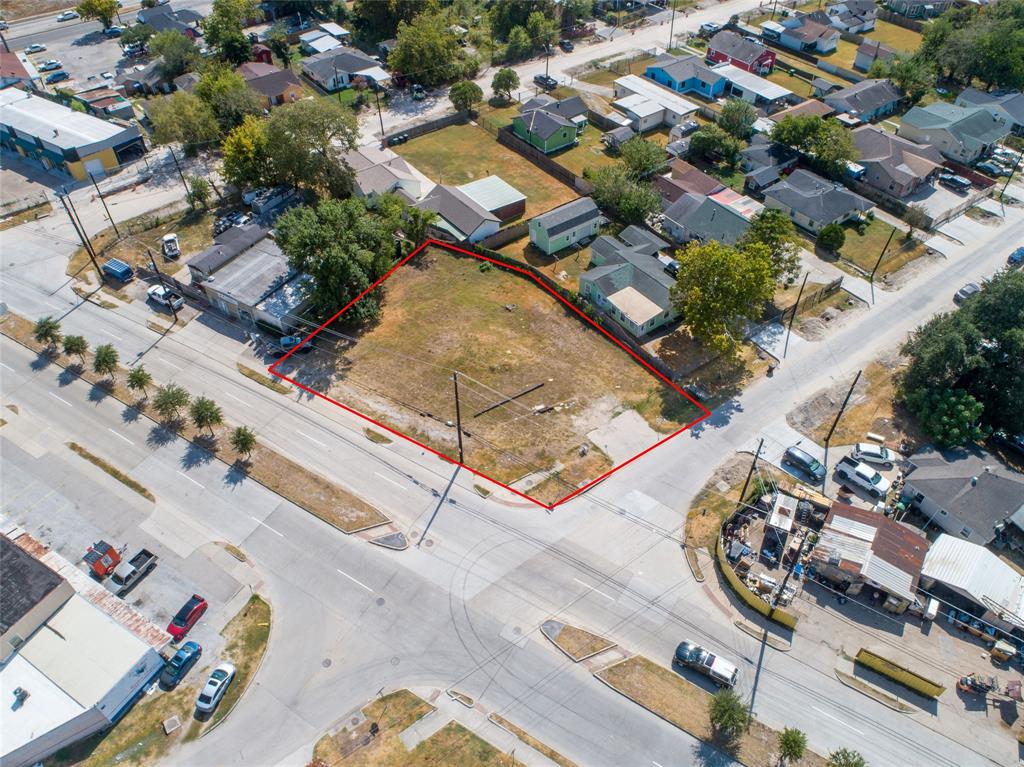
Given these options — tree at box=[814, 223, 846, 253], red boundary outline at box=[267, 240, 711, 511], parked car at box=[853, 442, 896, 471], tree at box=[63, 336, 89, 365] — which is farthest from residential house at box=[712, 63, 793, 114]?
tree at box=[63, 336, 89, 365]

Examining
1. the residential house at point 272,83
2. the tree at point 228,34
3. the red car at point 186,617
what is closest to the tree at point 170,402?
the red car at point 186,617

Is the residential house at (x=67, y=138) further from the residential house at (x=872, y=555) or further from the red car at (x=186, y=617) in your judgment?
the residential house at (x=872, y=555)

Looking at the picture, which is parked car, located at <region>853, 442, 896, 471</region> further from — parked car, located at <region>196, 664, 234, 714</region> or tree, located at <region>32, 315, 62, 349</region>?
tree, located at <region>32, 315, 62, 349</region>

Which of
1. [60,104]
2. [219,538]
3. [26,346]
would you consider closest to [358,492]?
[219,538]

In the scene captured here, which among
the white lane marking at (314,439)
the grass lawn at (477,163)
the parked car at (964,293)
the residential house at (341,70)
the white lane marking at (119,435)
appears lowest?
the parked car at (964,293)

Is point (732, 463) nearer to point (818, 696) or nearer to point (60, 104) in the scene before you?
point (818, 696)
